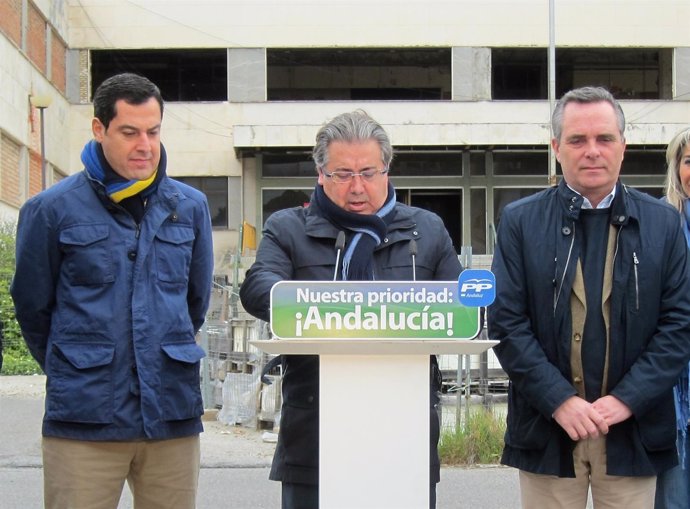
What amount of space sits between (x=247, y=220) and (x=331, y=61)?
605 cm

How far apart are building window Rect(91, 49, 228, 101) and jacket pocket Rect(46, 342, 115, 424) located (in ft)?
89.7

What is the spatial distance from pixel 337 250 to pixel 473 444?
4743 mm

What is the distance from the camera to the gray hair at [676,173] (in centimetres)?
A: 381

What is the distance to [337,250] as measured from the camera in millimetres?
3309

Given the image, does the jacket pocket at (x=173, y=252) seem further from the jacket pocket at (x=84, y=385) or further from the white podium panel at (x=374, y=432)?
the white podium panel at (x=374, y=432)

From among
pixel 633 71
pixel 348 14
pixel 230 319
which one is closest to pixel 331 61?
pixel 348 14

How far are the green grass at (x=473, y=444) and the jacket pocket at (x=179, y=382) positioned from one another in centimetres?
446

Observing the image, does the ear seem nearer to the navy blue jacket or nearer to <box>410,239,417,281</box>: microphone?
the navy blue jacket

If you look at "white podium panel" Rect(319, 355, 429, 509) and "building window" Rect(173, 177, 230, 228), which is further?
"building window" Rect(173, 177, 230, 228)

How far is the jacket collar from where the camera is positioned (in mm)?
3283

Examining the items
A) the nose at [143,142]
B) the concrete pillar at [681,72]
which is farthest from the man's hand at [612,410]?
the concrete pillar at [681,72]

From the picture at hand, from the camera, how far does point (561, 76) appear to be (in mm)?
31172

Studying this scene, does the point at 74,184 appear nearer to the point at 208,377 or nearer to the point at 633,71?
the point at 208,377

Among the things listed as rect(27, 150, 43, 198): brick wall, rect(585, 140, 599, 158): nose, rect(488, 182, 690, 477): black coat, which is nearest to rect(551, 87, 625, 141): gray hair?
rect(585, 140, 599, 158): nose
